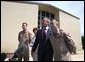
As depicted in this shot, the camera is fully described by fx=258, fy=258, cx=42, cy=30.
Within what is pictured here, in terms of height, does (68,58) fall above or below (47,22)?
below

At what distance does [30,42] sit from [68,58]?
90.9 inches

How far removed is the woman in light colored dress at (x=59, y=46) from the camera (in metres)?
6.07

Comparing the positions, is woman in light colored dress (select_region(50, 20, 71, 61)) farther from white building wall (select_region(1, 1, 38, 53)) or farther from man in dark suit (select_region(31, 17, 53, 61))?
white building wall (select_region(1, 1, 38, 53))

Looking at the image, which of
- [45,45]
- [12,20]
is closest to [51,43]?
[45,45]

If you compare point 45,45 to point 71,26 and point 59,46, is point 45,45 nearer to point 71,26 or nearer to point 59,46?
point 59,46

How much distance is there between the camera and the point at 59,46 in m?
6.09

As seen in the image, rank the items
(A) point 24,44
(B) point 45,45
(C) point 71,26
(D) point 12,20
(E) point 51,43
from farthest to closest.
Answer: (C) point 71,26
(D) point 12,20
(A) point 24,44
(B) point 45,45
(E) point 51,43

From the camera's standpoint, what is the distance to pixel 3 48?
26.9 m

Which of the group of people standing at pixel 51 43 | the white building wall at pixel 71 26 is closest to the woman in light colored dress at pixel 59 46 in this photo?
the group of people standing at pixel 51 43

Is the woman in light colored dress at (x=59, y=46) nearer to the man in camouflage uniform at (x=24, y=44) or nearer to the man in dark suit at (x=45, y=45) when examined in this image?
the man in dark suit at (x=45, y=45)

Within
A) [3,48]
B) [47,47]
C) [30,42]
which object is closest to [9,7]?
[3,48]

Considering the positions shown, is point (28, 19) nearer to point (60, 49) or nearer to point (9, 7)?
point (9, 7)

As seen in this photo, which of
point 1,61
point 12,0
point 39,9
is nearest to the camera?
point 1,61

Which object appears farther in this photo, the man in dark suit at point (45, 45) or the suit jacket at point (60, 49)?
the man in dark suit at point (45, 45)
